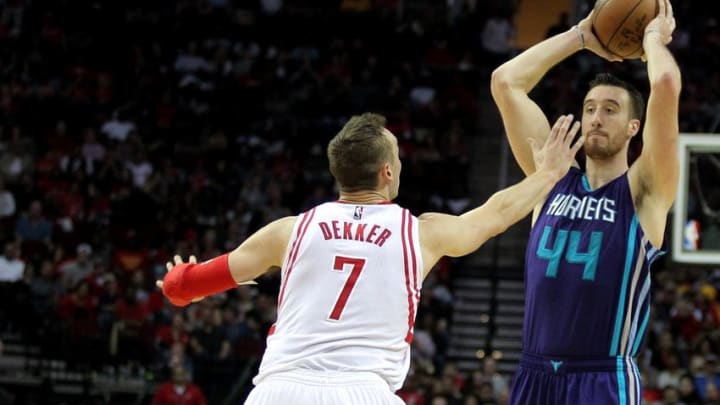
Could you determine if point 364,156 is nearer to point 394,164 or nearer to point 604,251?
point 394,164

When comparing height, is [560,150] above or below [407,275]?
above

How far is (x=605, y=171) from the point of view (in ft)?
19.3

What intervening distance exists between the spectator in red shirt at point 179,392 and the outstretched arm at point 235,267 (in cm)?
855

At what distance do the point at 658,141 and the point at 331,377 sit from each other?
1850 millimetres

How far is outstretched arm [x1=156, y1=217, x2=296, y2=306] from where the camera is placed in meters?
5.07

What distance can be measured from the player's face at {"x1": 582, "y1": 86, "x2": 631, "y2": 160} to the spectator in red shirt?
8661mm

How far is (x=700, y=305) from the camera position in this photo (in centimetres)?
1542

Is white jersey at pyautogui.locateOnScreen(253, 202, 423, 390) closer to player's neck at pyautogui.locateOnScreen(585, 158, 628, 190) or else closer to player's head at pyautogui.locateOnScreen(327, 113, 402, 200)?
player's head at pyautogui.locateOnScreen(327, 113, 402, 200)

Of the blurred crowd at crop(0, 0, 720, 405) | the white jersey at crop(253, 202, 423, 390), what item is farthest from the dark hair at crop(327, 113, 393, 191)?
the blurred crowd at crop(0, 0, 720, 405)

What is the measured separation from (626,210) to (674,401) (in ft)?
25.5

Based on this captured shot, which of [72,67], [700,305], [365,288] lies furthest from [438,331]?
[365,288]

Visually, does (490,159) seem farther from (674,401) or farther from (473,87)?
(674,401)

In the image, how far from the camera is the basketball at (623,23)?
5.94 m

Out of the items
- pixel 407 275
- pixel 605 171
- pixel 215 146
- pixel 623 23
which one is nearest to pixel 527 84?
pixel 623 23
